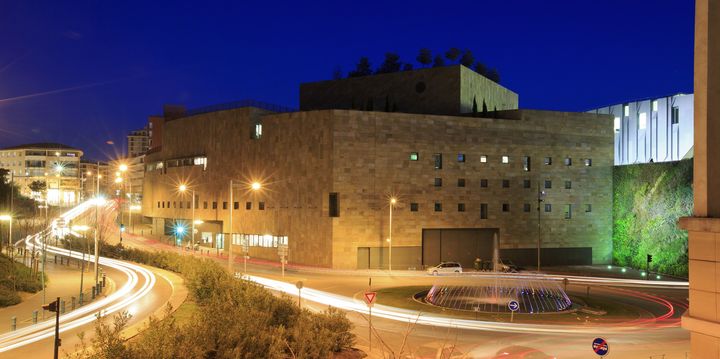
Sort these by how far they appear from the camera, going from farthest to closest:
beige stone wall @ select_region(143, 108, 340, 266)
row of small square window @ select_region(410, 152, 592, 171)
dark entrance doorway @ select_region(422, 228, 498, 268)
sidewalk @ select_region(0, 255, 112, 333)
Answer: dark entrance doorway @ select_region(422, 228, 498, 268) → row of small square window @ select_region(410, 152, 592, 171) → beige stone wall @ select_region(143, 108, 340, 266) → sidewalk @ select_region(0, 255, 112, 333)

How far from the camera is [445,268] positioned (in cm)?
5375

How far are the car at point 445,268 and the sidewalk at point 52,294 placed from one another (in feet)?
93.8

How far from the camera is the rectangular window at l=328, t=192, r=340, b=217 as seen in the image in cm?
5525

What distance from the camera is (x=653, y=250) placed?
57719mm

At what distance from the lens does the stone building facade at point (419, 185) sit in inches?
2199

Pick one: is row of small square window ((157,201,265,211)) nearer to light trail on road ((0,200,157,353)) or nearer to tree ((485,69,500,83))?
light trail on road ((0,200,157,353))

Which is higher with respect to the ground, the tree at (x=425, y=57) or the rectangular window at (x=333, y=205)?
the tree at (x=425, y=57)

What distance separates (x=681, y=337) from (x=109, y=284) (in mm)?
36790

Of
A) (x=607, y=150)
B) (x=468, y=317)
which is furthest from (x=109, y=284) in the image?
(x=607, y=150)

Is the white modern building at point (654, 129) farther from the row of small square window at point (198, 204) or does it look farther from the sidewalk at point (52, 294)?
the sidewalk at point (52, 294)

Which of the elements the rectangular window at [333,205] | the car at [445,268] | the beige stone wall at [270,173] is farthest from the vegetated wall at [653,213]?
the beige stone wall at [270,173]

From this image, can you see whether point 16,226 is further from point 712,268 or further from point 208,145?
point 712,268

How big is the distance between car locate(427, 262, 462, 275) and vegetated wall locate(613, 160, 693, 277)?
69.3 feet

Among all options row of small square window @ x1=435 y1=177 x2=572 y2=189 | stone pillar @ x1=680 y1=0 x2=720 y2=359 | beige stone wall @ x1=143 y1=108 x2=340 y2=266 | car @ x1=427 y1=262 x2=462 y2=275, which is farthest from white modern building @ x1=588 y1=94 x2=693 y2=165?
stone pillar @ x1=680 y1=0 x2=720 y2=359
